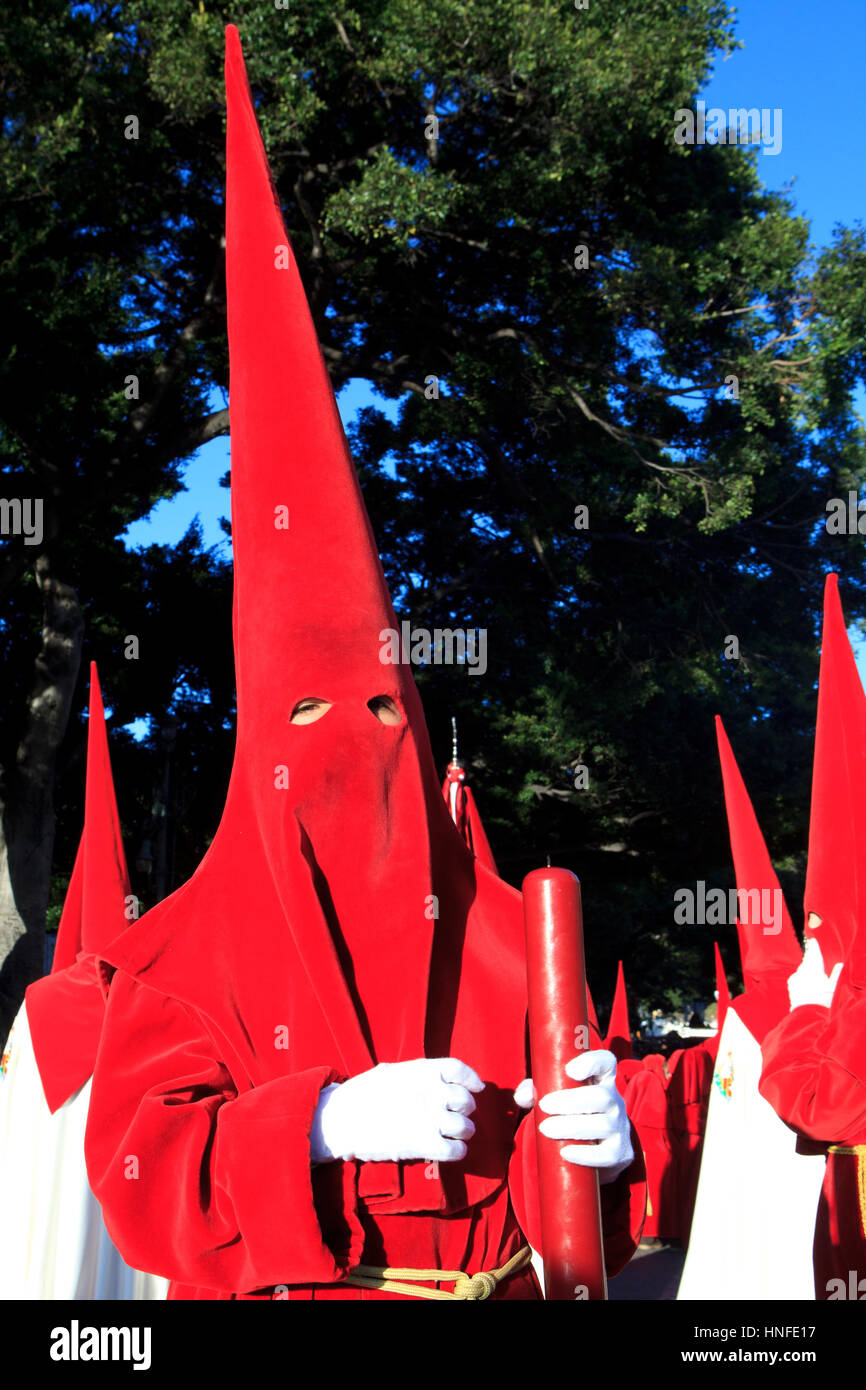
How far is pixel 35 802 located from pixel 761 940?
6617mm

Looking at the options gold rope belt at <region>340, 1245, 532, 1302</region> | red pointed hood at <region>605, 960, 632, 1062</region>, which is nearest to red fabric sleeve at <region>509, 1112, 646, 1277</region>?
gold rope belt at <region>340, 1245, 532, 1302</region>

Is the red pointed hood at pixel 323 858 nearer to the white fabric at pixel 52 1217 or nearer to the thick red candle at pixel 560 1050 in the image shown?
the thick red candle at pixel 560 1050

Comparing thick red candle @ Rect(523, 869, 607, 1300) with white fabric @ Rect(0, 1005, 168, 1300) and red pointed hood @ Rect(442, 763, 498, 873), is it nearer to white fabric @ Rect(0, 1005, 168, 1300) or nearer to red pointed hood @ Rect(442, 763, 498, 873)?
white fabric @ Rect(0, 1005, 168, 1300)

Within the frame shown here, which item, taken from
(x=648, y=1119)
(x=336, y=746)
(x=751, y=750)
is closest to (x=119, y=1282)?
(x=336, y=746)

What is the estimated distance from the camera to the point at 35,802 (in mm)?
9703

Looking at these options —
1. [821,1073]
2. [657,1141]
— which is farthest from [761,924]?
[657,1141]

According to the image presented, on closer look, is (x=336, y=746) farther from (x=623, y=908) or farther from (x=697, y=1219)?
(x=623, y=908)

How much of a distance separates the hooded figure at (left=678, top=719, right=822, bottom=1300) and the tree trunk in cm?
622

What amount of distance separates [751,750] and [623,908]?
102 inches

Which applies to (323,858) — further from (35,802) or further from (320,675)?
(35,802)

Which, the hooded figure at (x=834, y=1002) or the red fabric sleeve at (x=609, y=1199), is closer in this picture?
the red fabric sleeve at (x=609, y=1199)

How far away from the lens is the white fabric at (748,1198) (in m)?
4.26

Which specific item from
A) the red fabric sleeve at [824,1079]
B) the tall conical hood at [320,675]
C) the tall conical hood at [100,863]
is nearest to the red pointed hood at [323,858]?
the tall conical hood at [320,675]

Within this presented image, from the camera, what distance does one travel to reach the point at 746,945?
518 cm
